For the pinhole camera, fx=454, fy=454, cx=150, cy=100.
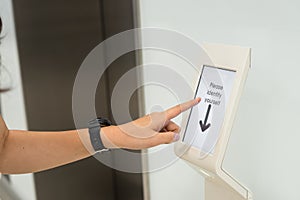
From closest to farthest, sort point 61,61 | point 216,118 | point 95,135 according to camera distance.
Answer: point 216,118, point 95,135, point 61,61

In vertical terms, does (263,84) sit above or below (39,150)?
above

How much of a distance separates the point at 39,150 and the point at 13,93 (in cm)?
61

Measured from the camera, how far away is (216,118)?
88 centimetres

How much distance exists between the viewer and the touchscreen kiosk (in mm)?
855

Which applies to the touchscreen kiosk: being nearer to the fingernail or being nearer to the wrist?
the fingernail

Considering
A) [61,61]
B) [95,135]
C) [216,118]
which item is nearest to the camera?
[216,118]

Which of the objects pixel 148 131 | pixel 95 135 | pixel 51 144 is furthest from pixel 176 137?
pixel 51 144

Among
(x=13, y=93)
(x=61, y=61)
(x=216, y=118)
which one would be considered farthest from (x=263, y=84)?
(x=13, y=93)

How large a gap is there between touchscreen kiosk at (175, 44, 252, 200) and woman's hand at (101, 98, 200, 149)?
0.10ft

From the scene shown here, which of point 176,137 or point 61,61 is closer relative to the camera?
point 176,137

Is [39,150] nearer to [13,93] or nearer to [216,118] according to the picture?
[216,118]

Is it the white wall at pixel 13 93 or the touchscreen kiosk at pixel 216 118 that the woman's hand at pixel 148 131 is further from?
the white wall at pixel 13 93

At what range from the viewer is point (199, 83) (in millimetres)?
958

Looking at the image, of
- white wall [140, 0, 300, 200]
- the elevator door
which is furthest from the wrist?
the elevator door
